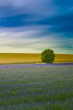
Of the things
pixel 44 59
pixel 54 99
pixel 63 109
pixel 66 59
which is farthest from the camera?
pixel 66 59

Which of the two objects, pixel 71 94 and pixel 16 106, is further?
pixel 71 94

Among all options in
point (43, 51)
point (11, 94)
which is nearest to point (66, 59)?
point (43, 51)

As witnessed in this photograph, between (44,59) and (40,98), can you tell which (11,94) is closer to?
(40,98)

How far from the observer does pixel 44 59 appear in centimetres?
6031

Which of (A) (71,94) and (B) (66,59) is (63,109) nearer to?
(A) (71,94)

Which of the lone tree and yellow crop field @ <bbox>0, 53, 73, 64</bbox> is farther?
yellow crop field @ <bbox>0, 53, 73, 64</bbox>

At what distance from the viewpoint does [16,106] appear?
990 cm

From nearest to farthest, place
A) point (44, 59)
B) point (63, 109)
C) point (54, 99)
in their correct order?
point (63, 109)
point (54, 99)
point (44, 59)

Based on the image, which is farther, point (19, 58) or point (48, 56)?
point (19, 58)

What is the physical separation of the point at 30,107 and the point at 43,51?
5153 centimetres

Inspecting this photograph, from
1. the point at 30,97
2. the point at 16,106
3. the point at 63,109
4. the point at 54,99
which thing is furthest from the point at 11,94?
the point at 63,109

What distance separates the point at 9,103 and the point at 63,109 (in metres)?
1.96

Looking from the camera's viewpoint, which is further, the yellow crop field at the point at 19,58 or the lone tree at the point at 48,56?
the yellow crop field at the point at 19,58

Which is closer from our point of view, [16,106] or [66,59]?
[16,106]
